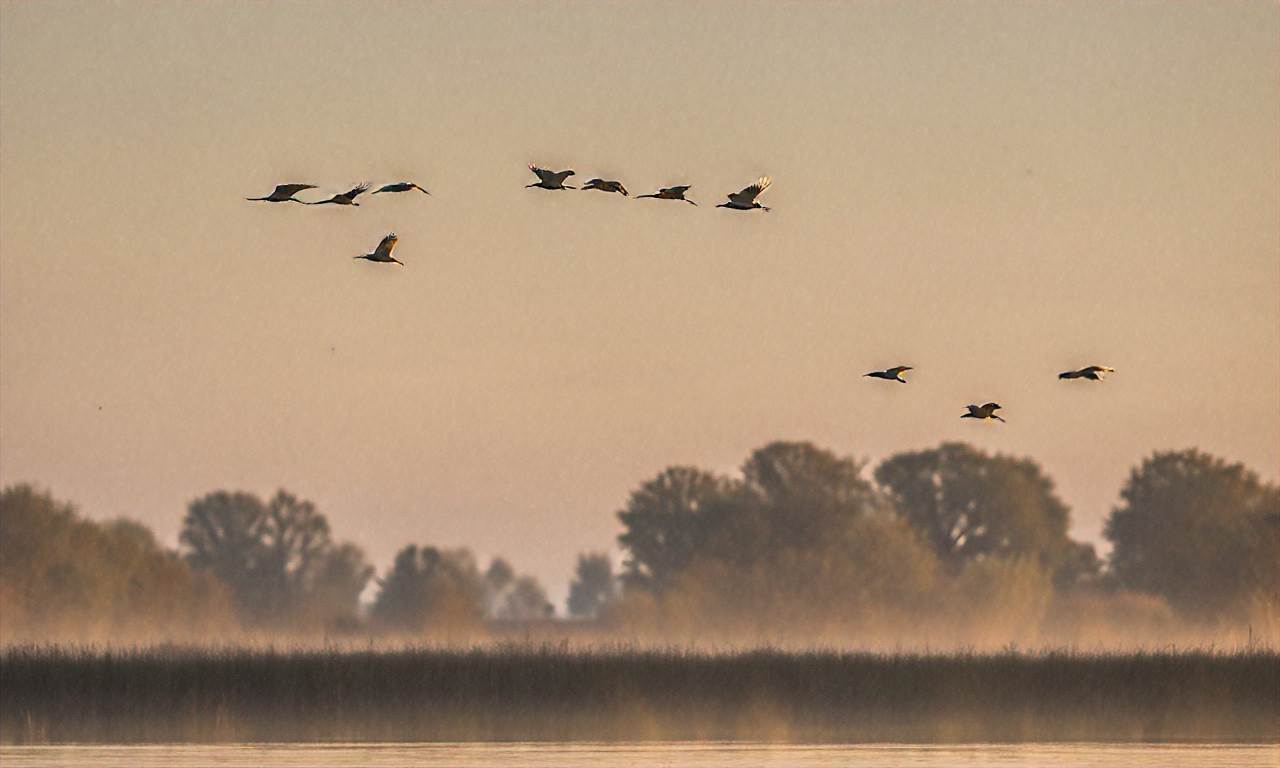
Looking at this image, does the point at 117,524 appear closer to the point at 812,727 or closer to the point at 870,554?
the point at 870,554

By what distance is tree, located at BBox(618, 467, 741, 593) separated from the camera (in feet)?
396

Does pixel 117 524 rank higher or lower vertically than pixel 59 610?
higher

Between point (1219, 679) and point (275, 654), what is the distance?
61.6 ft

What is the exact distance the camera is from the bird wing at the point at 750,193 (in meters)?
32.1

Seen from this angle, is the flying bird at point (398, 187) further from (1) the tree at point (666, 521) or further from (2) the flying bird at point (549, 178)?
(1) the tree at point (666, 521)

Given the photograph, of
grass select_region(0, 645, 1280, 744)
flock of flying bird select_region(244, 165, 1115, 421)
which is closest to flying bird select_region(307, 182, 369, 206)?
flock of flying bird select_region(244, 165, 1115, 421)

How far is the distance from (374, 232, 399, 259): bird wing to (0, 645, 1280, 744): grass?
15978mm

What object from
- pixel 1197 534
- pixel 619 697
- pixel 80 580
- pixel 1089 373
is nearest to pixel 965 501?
pixel 1197 534

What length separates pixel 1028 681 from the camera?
165 ft

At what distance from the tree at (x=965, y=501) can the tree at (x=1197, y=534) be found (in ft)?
14.7

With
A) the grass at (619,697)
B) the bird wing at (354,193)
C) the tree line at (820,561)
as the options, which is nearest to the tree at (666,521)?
the tree line at (820,561)

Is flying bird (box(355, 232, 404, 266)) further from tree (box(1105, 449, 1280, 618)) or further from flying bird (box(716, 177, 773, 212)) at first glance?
tree (box(1105, 449, 1280, 618))

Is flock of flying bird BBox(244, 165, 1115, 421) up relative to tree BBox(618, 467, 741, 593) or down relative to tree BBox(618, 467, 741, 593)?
down

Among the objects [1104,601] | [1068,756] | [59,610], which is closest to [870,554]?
[1104,601]
